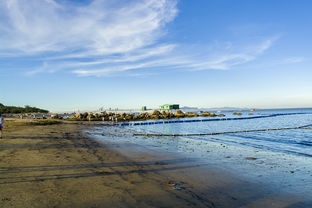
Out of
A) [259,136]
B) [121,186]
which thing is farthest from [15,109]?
[121,186]

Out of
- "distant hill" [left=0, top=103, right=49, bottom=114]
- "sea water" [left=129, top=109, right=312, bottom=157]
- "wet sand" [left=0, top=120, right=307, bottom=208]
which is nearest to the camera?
"wet sand" [left=0, top=120, right=307, bottom=208]

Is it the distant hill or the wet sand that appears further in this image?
the distant hill

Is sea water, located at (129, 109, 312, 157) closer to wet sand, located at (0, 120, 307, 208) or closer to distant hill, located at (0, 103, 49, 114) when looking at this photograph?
wet sand, located at (0, 120, 307, 208)

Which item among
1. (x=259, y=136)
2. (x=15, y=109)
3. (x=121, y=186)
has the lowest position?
(x=259, y=136)

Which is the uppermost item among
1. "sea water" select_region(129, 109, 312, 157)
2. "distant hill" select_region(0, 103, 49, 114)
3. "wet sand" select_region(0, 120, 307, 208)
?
"distant hill" select_region(0, 103, 49, 114)

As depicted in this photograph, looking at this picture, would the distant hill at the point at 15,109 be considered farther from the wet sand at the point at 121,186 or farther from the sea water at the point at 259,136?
the wet sand at the point at 121,186

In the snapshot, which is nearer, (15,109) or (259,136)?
(259,136)

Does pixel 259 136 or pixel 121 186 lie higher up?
pixel 121 186

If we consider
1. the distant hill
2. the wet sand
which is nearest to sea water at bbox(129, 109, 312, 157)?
the wet sand

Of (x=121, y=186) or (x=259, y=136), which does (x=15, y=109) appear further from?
(x=121, y=186)

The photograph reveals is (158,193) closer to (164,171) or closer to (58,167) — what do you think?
(164,171)

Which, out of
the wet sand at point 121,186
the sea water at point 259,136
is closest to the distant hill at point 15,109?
the sea water at point 259,136

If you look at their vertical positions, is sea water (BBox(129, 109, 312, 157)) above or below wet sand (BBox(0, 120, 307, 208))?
below

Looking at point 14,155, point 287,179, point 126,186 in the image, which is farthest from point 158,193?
point 14,155
